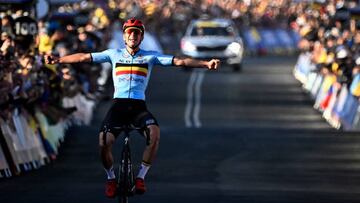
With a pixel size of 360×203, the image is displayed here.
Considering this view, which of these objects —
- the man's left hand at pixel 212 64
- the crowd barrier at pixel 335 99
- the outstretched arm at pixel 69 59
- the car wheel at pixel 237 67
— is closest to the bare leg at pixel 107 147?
the outstretched arm at pixel 69 59

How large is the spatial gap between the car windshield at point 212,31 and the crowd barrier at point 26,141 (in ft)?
103

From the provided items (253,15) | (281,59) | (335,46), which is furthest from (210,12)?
(335,46)

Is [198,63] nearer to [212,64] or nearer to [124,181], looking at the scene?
[212,64]

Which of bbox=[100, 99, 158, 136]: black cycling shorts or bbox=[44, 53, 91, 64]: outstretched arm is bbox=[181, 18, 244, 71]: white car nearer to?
bbox=[44, 53, 91, 64]: outstretched arm

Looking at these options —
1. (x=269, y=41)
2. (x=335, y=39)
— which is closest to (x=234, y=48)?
(x=335, y=39)

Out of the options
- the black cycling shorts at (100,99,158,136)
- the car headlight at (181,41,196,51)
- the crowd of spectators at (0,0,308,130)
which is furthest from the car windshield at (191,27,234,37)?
the black cycling shorts at (100,99,158,136)

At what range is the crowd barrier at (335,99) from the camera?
33.0 m

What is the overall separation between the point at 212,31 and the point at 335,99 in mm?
22441

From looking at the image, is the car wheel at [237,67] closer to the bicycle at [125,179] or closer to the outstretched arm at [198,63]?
the outstretched arm at [198,63]

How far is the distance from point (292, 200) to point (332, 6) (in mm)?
28538

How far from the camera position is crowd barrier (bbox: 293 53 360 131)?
33000 millimetres

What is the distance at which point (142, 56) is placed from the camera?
1762cm

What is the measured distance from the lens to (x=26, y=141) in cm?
2386

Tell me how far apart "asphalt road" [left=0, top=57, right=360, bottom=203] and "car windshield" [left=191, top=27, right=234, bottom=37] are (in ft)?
54.6
